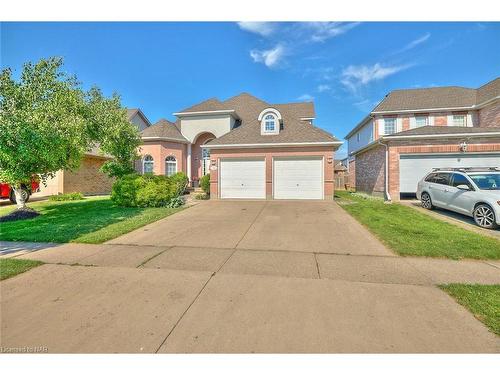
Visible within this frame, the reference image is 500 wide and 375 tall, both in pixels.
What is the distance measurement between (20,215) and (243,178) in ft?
33.7

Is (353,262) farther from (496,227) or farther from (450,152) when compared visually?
(450,152)

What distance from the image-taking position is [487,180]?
7895mm

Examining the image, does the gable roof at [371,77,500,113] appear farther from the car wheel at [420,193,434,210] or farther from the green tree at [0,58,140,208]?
the green tree at [0,58,140,208]

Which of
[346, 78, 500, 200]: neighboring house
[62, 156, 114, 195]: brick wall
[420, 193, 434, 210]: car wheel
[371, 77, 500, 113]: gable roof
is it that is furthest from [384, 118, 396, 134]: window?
[62, 156, 114, 195]: brick wall

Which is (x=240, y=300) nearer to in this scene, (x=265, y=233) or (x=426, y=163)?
(x=265, y=233)

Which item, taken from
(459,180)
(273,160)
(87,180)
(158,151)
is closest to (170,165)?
(158,151)

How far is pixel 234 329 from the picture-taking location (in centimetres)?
256

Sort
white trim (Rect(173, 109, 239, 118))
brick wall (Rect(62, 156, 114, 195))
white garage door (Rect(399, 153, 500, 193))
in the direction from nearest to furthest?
white garage door (Rect(399, 153, 500, 193)) < brick wall (Rect(62, 156, 114, 195)) < white trim (Rect(173, 109, 239, 118))

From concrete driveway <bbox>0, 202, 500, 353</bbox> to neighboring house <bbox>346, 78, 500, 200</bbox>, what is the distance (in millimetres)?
9734

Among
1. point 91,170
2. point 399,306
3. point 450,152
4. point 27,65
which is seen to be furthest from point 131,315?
point 91,170

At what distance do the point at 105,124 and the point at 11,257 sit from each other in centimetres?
951

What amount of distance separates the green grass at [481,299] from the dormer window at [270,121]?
12487 millimetres

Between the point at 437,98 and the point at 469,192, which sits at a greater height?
the point at 437,98

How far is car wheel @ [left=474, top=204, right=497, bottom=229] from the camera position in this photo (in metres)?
7.03
